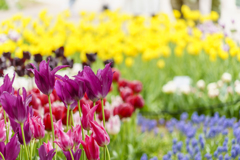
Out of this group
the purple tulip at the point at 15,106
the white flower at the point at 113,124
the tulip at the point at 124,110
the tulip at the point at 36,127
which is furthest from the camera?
the tulip at the point at 124,110

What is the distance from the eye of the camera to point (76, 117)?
1.31 metres

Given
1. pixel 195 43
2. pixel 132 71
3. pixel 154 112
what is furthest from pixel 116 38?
pixel 154 112

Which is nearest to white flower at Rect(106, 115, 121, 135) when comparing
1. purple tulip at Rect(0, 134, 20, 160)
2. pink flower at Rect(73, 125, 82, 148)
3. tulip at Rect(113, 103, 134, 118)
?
tulip at Rect(113, 103, 134, 118)

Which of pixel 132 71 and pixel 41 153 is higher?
pixel 41 153

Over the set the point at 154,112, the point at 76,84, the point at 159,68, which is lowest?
the point at 154,112

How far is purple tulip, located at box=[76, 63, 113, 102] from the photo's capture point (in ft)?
2.64

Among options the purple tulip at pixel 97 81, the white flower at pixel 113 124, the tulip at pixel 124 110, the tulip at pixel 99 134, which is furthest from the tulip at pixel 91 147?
the tulip at pixel 124 110

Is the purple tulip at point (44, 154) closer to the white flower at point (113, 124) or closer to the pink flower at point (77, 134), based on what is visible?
the pink flower at point (77, 134)

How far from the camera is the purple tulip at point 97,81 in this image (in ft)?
2.64

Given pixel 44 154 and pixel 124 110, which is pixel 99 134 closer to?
pixel 44 154

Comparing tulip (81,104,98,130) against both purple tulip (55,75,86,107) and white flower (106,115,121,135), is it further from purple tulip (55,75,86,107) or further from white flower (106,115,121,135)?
white flower (106,115,121,135)

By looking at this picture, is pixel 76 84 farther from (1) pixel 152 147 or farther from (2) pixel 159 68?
(2) pixel 159 68

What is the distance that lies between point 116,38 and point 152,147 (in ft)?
6.70

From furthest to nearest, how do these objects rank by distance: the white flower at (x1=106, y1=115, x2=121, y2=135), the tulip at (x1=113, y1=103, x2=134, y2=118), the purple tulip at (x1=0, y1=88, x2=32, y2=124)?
the tulip at (x1=113, y1=103, x2=134, y2=118)
the white flower at (x1=106, y1=115, x2=121, y2=135)
the purple tulip at (x1=0, y1=88, x2=32, y2=124)
